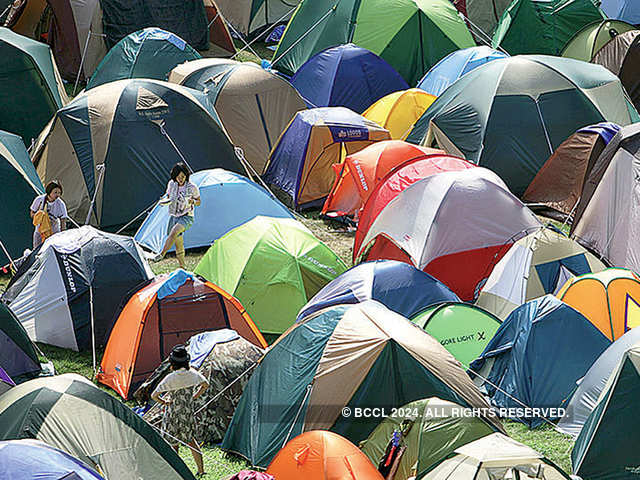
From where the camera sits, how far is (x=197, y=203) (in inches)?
502

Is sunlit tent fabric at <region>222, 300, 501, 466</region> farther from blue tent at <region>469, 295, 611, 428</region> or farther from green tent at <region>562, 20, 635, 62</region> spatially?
green tent at <region>562, 20, 635, 62</region>

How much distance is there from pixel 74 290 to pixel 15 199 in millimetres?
2832

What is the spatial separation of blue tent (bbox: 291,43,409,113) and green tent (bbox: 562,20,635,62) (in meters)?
3.81

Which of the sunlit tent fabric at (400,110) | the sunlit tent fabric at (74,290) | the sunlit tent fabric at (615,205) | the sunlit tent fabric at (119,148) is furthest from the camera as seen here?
the sunlit tent fabric at (400,110)

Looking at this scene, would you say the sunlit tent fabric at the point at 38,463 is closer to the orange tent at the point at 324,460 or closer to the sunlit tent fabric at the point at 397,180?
the orange tent at the point at 324,460

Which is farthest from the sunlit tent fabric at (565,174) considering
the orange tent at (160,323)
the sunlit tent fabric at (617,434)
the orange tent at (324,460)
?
the orange tent at (324,460)

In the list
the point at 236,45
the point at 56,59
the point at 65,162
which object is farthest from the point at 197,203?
the point at 236,45

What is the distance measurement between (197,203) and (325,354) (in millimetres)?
4122

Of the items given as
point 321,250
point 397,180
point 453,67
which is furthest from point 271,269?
point 453,67

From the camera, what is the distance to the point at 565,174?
50.9 ft

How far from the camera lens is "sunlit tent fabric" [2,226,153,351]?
38.0 ft

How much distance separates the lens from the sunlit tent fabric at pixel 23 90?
16609 millimetres

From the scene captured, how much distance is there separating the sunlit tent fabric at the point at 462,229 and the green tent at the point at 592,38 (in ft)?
27.8

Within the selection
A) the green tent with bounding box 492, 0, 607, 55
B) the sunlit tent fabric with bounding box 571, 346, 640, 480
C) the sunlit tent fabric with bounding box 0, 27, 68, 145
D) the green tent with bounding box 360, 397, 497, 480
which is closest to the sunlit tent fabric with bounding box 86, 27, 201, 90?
the sunlit tent fabric with bounding box 0, 27, 68, 145
